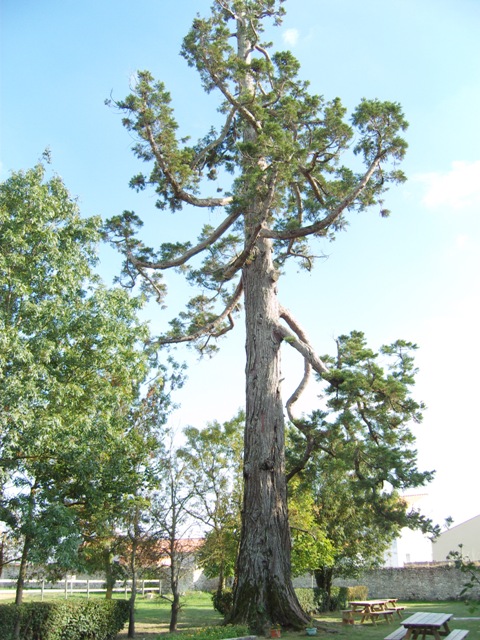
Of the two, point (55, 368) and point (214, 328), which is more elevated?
point (214, 328)

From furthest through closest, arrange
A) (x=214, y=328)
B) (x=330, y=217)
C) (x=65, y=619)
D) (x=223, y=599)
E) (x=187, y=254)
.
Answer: (x=223, y=599) → (x=214, y=328) → (x=187, y=254) → (x=65, y=619) → (x=330, y=217)

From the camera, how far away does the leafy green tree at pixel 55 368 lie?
819 centimetres

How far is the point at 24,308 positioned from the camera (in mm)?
8547

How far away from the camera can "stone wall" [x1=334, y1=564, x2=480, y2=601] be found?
23.9 metres

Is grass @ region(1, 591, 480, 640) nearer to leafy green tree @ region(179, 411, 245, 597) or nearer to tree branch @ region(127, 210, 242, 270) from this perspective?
leafy green tree @ region(179, 411, 245, 597)

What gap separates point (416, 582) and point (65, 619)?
1906 cm

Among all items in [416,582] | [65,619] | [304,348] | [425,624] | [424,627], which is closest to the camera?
[425,624]

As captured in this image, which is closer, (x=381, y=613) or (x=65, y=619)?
(x=65, y=619)

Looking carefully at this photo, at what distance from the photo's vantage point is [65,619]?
1121 cm

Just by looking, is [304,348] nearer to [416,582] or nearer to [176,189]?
[176,189]

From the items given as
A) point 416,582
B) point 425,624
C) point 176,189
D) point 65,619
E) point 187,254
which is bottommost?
point 416,582

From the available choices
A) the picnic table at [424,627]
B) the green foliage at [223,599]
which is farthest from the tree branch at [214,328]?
the green foliage at [223,599]

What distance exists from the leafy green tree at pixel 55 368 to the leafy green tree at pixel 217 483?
273 inches

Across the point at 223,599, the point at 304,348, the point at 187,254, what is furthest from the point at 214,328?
the point at 223,599
